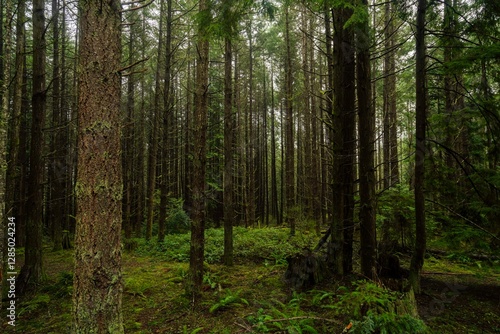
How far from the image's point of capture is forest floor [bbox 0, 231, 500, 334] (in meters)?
4.48

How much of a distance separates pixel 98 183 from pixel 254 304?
419 cm

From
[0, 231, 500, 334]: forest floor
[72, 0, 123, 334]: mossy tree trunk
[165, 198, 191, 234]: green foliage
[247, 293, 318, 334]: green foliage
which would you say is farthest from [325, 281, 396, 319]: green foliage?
[165, 198, 191, 234]: green foliage

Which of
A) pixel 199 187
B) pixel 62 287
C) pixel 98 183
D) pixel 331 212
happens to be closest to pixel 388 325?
pixel 331 212

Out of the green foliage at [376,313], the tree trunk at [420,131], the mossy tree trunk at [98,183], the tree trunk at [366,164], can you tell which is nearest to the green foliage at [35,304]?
the mossy tree trunk at [98,183]

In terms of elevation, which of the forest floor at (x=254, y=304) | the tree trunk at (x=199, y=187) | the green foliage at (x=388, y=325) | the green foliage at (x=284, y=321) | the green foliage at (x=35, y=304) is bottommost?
the green foliage at (x=35, y=304)

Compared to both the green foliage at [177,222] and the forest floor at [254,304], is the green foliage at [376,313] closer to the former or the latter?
the forest floor at [254,304]

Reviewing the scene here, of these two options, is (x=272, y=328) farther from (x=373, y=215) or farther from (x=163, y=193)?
(x=163, y=193)

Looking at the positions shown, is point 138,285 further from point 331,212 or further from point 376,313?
point 376,313

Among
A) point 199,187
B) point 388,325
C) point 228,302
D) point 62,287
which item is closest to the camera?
point 388,325

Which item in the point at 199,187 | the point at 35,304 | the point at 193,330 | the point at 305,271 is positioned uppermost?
the point at 199,187

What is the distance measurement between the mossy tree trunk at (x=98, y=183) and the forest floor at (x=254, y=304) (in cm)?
225

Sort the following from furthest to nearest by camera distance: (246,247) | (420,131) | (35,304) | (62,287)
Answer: (246,247)
(62,287)
(35,304)
(420,131)

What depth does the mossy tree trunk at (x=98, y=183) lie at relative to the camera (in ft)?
9.34

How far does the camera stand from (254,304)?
220 inches
